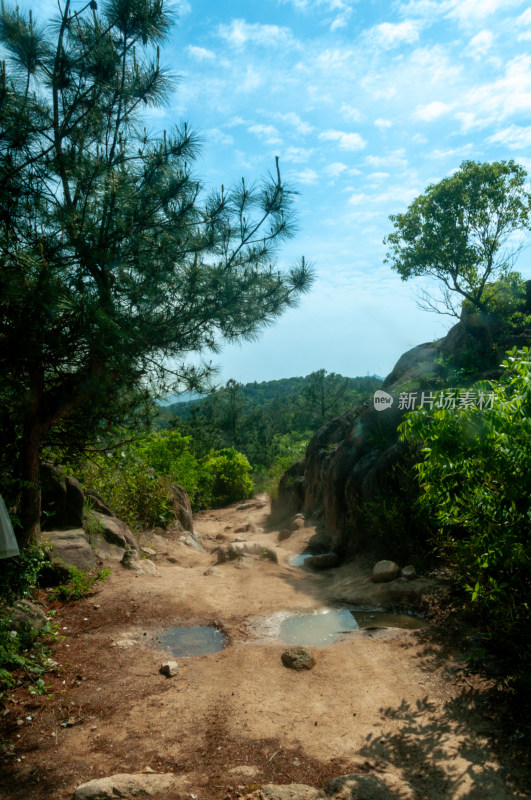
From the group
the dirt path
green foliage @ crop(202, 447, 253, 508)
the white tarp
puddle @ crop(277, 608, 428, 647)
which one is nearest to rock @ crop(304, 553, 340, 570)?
puddle @ crop(277, 608, 428, 647)

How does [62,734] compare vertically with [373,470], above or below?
below

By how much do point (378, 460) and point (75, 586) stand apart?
16.0ft

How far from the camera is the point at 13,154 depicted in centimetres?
377

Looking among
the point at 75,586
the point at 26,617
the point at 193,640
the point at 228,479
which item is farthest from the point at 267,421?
the point at 26,617

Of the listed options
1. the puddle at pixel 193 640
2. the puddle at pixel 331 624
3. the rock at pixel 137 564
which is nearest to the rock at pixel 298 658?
the puddle at pixel 331 624

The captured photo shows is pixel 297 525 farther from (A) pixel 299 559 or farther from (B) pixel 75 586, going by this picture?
(B) pixel 75 586

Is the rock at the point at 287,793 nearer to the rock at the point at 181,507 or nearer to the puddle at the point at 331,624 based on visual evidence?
the puddle at the point at 331,624

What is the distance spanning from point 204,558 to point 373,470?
131 inches

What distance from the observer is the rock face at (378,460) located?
296 inches

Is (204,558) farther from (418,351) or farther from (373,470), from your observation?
(418,351)

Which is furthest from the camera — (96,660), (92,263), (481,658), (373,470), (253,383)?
(253,383)

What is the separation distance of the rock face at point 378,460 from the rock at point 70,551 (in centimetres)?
401

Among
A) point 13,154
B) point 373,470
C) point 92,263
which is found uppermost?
point 13,154

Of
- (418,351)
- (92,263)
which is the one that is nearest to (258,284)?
(92,263)
